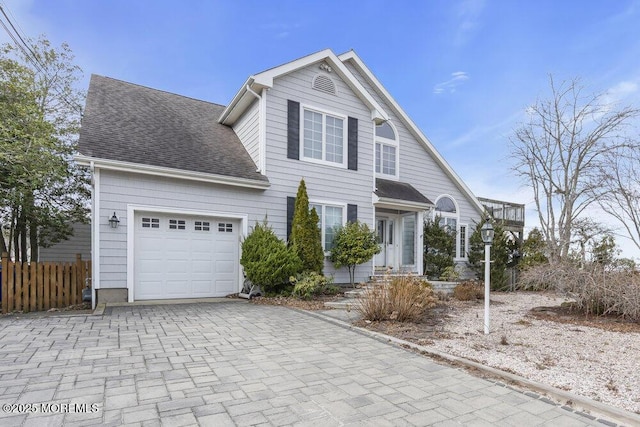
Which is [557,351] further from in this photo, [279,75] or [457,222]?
[457,222]

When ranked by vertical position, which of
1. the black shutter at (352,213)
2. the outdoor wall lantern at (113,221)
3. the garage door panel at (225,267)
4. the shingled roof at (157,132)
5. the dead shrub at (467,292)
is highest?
the shingled roof at (157,132)

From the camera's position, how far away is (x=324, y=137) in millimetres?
10859

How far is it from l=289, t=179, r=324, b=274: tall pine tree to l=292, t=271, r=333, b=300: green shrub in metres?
0.40

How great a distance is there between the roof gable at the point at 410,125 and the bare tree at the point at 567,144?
7.33 ft

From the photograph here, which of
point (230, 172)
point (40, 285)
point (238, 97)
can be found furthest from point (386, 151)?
point (40, 285)

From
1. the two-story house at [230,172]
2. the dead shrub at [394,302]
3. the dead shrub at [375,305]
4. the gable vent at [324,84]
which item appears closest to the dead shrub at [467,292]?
the two-story house at [230,172]

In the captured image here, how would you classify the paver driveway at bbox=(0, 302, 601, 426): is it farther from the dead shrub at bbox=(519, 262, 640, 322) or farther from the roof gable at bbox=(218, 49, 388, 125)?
the roof gable at bbox=(218, 49, 388, 125)

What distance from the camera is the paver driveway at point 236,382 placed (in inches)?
110

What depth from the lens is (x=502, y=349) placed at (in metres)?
4.78

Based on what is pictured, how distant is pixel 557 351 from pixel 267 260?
18.9 ft

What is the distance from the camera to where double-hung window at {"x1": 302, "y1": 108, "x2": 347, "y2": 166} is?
10586mm

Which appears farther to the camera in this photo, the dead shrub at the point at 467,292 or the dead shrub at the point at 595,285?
the dead shrub at the point at 467,292

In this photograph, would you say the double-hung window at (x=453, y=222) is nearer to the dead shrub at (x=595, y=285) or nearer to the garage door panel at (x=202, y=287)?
the dead shrub at (x=595, y=285)

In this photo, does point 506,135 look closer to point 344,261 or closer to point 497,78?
point 497,78
